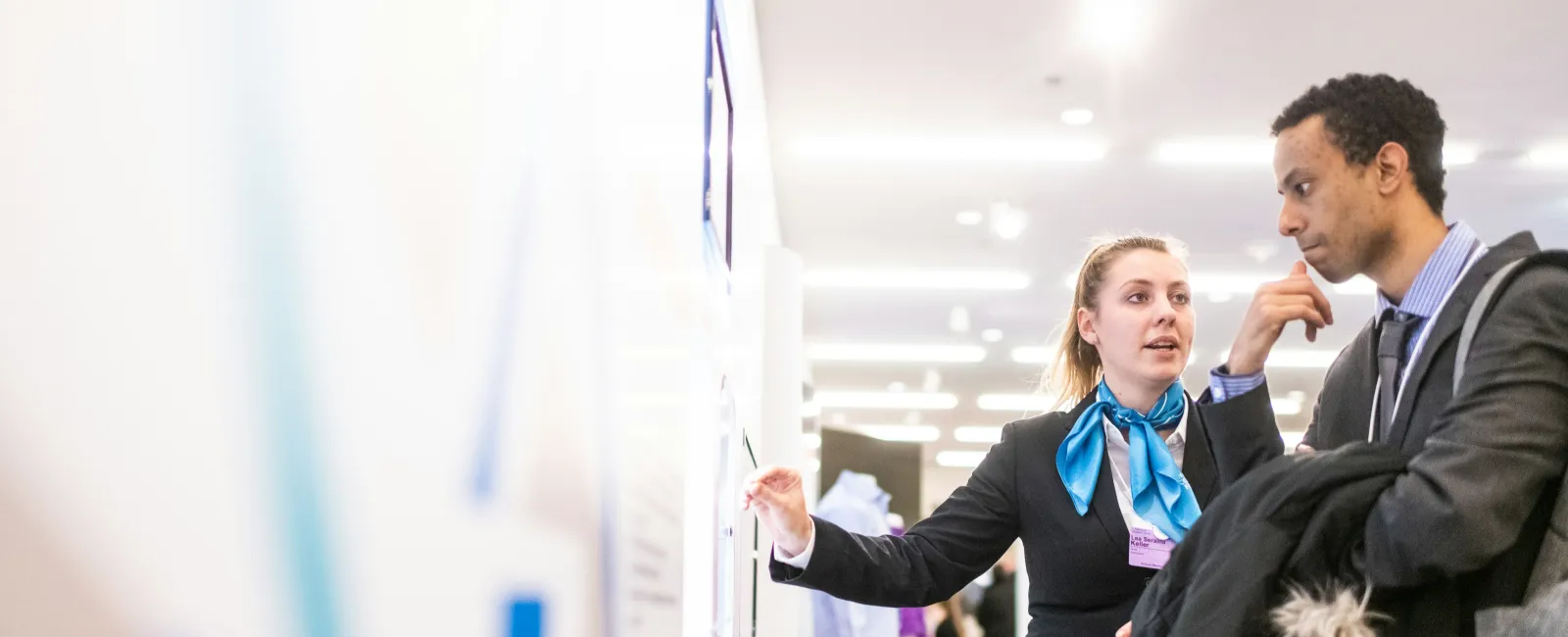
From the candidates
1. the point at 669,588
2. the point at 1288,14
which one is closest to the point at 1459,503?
the point at 669,588

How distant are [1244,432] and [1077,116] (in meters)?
3.98

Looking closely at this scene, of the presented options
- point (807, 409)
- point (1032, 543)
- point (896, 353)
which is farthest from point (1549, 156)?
point (896, 353)

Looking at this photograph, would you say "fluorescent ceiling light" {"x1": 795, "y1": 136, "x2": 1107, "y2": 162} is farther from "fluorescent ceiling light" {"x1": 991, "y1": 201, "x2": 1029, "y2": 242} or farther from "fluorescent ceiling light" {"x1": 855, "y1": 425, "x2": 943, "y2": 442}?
"fluorescent ceiling light" {"x1": 855, "y1": 425, "x2": 943, "y2": 442}

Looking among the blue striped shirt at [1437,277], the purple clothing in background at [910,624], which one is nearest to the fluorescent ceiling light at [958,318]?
the purple clothing in background at [910,624]

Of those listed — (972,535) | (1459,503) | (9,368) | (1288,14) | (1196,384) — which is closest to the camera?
(9,368)

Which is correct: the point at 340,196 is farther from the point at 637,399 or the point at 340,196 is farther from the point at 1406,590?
the point at 1406,590

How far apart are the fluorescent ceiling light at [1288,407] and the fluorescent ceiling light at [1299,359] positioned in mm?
2125

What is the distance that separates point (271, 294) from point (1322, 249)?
1.25 metres

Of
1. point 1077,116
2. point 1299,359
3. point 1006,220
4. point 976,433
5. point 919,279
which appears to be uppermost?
point 1077,116

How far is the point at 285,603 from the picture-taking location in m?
0.35

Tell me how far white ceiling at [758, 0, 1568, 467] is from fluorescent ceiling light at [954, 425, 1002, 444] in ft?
26.9

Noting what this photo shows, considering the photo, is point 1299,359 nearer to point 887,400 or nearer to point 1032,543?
point 887,400

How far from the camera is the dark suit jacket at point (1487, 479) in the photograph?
1049 mm

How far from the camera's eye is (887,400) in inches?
554
